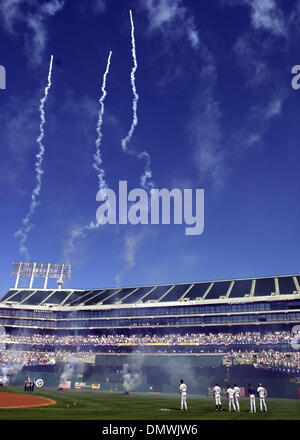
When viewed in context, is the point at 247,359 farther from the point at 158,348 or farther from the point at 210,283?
the point at 210,283

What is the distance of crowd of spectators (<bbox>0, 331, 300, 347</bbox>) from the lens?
5847 cm

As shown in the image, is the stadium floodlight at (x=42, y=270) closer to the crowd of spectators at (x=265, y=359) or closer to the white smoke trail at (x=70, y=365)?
the white smoke trail at (x=70, y=365)

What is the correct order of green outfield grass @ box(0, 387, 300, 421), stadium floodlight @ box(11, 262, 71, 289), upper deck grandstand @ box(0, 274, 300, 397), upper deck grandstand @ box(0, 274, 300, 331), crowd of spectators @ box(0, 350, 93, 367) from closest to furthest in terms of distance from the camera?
green outfield grass @ box(0, 387, 300, 421)
upper deck grandstand @ box(0, 274, 300, 397)
upper deck grandstand @ box(0, 274, 300, 331)
crowd of spectators @ box(0, 350, 93, 367)
stadium floodlight @ box(11, 262, 71, 289)

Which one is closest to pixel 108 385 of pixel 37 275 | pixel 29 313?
pixel 29 313

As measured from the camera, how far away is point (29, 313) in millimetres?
83375

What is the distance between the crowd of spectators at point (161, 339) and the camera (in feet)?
192

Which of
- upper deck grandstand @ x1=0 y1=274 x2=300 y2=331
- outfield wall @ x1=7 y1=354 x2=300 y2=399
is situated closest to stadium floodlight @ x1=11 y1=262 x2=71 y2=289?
upper deck grandstand @ x1=0 y1=274 x2=300 y2=331

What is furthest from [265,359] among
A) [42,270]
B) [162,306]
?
[42,270]

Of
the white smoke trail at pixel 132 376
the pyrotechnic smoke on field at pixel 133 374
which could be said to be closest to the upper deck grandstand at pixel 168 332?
the pyrotechnic smoke on field at pixel 133 374

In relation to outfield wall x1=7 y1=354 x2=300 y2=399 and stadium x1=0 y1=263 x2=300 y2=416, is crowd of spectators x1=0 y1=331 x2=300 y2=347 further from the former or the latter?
outfield wall x1=7 y1=354 x2=300 y2=399

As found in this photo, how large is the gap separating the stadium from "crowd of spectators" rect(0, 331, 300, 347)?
21 centimetres

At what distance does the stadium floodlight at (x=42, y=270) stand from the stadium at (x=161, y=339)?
50.3ft
